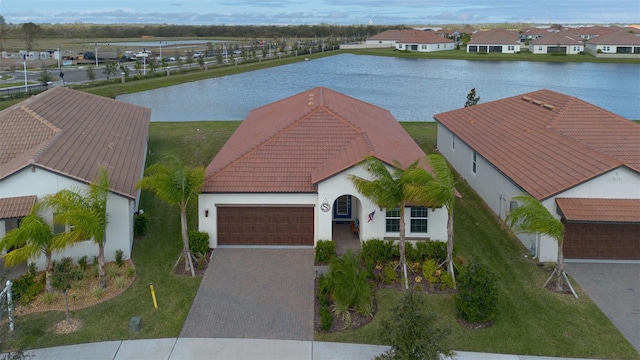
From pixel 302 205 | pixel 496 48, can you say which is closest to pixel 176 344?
A: pixel 302 205

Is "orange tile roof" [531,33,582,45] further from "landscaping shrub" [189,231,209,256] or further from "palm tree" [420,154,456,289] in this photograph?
"landscaping shrub" [189,231,209,256]

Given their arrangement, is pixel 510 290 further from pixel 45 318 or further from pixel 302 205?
pixel 45 318

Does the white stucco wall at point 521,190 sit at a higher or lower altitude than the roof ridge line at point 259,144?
lower

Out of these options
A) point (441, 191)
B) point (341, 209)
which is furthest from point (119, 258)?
point (441, 191)

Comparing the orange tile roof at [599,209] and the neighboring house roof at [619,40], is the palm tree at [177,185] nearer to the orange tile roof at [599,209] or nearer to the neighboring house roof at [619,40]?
the orange tile roof at [599,209]

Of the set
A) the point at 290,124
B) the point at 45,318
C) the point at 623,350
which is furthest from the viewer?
the point at 290,124

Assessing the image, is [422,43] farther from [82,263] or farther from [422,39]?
[82,263]

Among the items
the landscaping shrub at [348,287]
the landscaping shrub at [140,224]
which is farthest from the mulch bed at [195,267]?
the landscaping shrub at [348,287]
